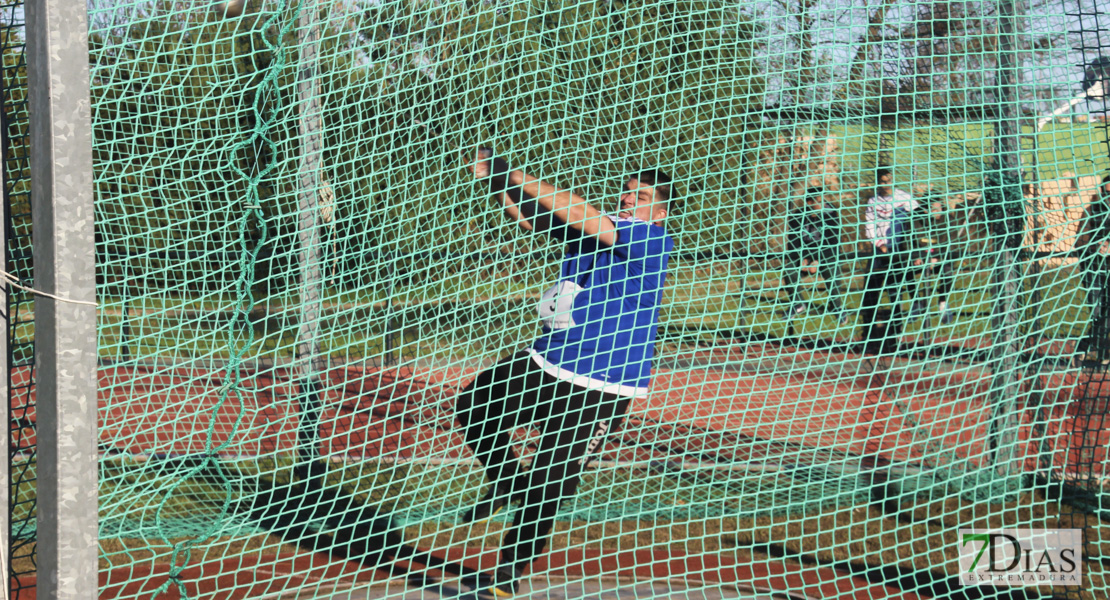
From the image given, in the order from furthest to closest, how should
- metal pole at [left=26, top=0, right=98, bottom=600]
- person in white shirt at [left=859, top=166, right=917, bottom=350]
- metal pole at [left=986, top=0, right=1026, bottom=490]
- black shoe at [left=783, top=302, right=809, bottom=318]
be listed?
1. black shoe at [left=783, top=302, right=809, bottom=318]
2. person in white shirt at [left=859, top=166, right=917, bottom=350]
3. metal pole at [left=986, top=0, right=1026, bottom=490]
4. metal pole at [left=26, top=0, right=98, bottom=600]

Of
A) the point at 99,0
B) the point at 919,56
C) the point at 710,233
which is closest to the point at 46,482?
the point at 99,0

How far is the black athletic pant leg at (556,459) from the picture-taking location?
272 centimetres

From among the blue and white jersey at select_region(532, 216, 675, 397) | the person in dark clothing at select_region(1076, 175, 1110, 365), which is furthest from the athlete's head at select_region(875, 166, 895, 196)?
the blue and white jersey at select_region(532, 216, 675, 397)

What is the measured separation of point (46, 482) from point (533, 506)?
4.81 feet

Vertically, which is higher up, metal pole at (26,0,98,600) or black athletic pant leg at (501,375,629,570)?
metal pole at (26,0,98,600)

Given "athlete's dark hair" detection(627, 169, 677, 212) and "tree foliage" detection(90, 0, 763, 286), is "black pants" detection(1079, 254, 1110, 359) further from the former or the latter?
"athlete's dark hair" detection(627, 169, 677, 212)

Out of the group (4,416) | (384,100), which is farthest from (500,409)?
(4,416)

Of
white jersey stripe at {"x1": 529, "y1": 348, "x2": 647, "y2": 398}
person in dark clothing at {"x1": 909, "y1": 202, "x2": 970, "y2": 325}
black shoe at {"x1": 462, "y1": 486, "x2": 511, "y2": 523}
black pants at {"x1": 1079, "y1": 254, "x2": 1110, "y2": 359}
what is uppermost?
person in dark clothing at {"x1": 909, "y1": 202, "x2": 970, "y2": 325}

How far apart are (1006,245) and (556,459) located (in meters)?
2.30

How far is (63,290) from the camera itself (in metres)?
1.63

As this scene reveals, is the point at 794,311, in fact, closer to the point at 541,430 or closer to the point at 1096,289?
the point at 1096,289

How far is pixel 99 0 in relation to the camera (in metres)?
2.28

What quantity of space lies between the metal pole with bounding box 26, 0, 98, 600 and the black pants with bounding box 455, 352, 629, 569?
4.28 feet

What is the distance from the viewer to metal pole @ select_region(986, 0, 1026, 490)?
2.97m
